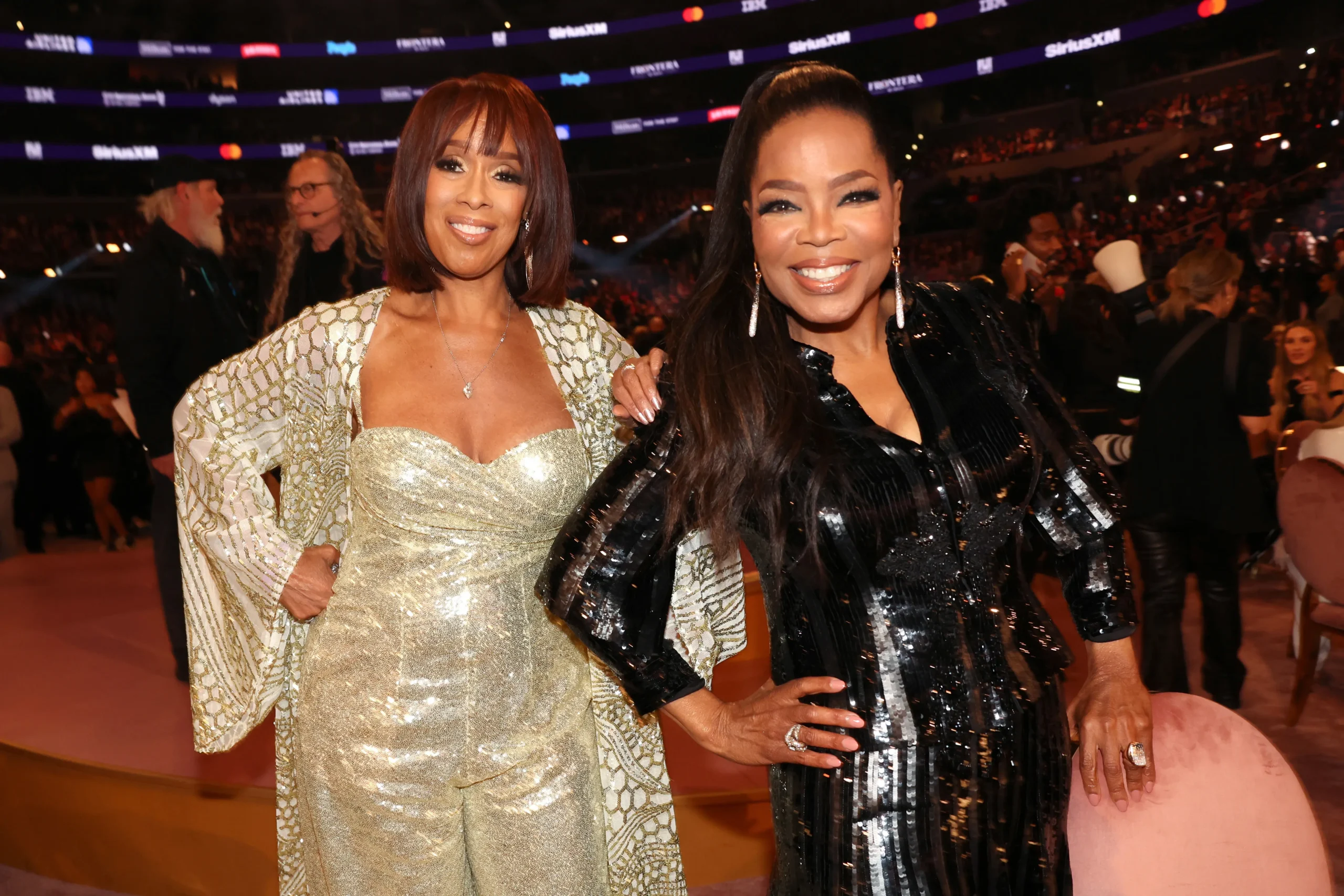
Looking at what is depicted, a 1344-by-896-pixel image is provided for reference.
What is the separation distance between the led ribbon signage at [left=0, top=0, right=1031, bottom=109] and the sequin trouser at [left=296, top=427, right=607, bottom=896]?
28.0 ft

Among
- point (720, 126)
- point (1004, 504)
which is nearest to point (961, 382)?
point (1004, 504)

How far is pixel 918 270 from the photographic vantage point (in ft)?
28.6

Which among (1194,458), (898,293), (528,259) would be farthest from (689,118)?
(898,293)

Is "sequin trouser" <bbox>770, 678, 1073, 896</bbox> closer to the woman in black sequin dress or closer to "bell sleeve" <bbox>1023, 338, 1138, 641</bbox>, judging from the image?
the woman in black sequin dress

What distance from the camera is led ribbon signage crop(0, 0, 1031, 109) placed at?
9492 mm

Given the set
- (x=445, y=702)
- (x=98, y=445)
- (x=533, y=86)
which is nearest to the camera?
(x=445, y=702)

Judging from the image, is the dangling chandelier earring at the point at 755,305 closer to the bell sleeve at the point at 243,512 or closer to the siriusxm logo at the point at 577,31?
the bell sleeve at the point at 243,512

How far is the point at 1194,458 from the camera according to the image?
12.2 feet

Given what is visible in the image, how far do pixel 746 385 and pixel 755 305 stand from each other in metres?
0.12

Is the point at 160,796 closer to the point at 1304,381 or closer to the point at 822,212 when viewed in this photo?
the point at 822,212

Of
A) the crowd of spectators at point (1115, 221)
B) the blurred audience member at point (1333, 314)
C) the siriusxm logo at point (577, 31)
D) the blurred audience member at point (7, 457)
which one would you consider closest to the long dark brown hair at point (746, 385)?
the crowd of spectators at point (1115, 221)

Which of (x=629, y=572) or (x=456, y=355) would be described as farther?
(x=456, y=355)

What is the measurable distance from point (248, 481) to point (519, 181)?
2.28ft

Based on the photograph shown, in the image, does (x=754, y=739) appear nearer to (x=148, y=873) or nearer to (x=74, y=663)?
(x=148, y=873)
